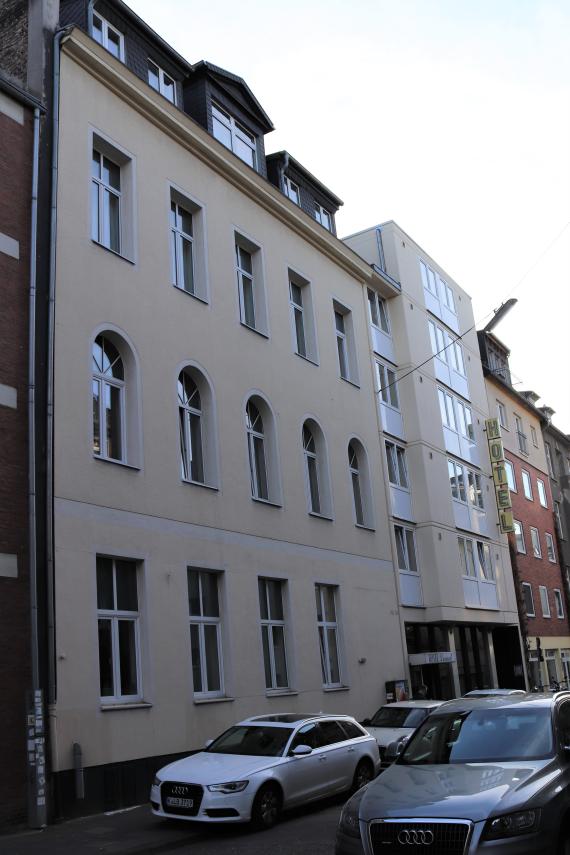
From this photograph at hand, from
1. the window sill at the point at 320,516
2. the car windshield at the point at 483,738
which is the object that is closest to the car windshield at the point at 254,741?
the car windshield at the point at 483,738

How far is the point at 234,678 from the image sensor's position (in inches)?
693

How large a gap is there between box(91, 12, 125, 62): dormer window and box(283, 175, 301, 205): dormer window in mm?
6838

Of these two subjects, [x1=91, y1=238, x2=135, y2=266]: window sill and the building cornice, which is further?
the building cornice

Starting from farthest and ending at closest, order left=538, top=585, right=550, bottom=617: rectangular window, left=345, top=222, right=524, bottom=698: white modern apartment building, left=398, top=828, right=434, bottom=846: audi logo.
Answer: left=538, top=585, right=550, bottom=617: rectangular window < left=345, top=222, right=524, bottom=698: white modern apartment building < left=398, top=828, right=434, bottom=846: audi logo

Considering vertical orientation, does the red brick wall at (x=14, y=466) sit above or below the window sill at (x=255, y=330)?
below

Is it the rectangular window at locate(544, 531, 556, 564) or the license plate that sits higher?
the rectangular window at locate(544, 531, 556, 564)

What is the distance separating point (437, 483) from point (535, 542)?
1299 centimetres

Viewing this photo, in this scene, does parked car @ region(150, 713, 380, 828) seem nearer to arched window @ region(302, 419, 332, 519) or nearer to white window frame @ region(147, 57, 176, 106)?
arched window @ region(302, 419, 332, 519)

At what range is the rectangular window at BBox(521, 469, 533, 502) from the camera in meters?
40.9

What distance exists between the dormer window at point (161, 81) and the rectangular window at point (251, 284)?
11.6 ft

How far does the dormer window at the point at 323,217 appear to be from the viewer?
2686cm

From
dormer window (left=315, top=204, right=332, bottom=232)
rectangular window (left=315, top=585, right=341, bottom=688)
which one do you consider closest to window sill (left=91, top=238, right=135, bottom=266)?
rectangular window (left=315, top=585, right=341, bottom=688)

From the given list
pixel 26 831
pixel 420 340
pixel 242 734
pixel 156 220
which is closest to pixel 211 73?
pixel 156 220

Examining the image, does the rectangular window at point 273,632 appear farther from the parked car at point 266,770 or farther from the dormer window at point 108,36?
the dormer window at point 108,36
